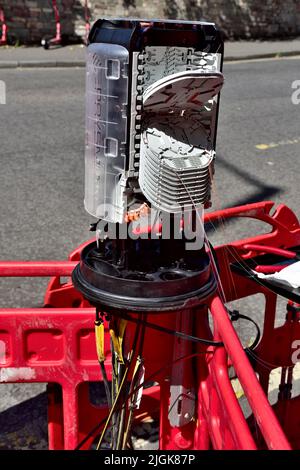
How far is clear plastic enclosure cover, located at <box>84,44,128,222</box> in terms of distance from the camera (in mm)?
1952

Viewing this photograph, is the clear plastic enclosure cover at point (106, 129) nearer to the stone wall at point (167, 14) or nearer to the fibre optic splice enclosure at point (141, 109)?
the fibre optic splice enclosure at point (141, 109)

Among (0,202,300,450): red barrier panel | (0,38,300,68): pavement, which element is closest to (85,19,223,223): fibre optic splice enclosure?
(0,202,300,450): red barrier panel

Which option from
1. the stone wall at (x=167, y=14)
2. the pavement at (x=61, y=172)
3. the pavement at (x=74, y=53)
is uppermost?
the stone wall at (x=167, y=14)

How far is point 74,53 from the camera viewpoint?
14.7m

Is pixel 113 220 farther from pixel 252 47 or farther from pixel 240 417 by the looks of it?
pixel 252 47

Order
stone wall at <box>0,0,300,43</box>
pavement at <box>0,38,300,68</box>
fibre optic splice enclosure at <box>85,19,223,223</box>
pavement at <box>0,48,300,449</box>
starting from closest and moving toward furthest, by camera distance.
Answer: fibre optic splice enclosure at <box>85,19,223,223</box>, pavement at <box>0,48,300,449</box>, pavement at <box>0,38,300,68</box>, stone wall at <box>0,0,300,43</box>

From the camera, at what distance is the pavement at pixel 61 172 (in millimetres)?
4115

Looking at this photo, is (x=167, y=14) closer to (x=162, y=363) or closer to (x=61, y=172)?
(x=61, y=172)

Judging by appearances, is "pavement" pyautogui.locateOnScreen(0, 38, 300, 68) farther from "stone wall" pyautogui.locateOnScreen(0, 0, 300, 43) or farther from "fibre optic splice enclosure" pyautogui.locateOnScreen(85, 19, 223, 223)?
"fibre optic splice enclosure" pyautogui.locateOnScreen(85, 19, 223, 223)

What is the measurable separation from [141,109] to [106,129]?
15 centimetres

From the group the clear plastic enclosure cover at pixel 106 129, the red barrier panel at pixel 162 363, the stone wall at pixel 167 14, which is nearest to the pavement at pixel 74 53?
the stone wall at pixel 167 14

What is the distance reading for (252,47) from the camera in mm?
17219

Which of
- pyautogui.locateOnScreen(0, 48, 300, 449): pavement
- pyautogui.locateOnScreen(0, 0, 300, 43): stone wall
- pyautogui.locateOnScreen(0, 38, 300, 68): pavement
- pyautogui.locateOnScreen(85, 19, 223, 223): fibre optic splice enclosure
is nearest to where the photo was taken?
pyautogui.locateOnScreen(85, 19, 223, 223): fibre optic splice enclosure
